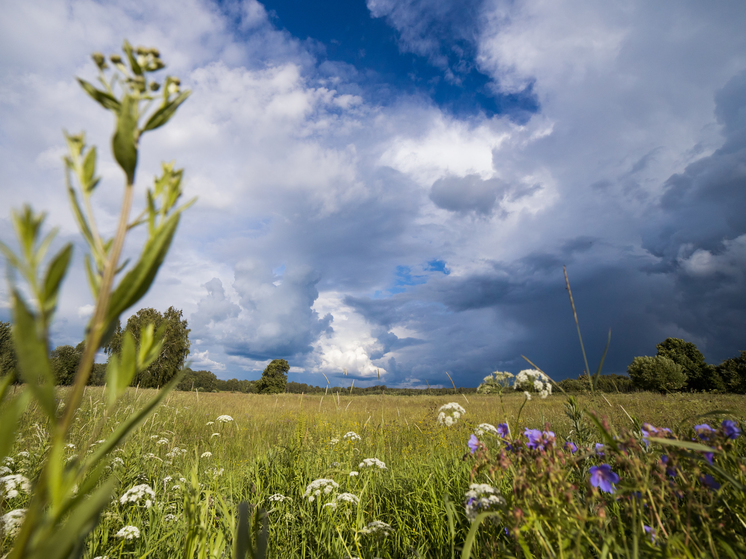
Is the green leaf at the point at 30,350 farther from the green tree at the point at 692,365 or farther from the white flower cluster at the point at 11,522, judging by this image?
the green tree at the point at 692,365

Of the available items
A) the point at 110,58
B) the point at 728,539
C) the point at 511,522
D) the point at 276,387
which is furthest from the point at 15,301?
the point at 276,387

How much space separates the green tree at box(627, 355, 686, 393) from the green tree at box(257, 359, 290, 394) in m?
40.7

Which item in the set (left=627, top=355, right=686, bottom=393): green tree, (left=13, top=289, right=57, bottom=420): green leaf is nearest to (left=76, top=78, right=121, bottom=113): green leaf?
(left=13, top=289, right=57, bottom=420): green leaf

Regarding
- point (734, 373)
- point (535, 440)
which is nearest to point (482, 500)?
point (535, 440)

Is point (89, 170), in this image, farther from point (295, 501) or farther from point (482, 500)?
point (295, 501)

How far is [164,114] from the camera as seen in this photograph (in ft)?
1.94

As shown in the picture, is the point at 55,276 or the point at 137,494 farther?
the point at 137,494

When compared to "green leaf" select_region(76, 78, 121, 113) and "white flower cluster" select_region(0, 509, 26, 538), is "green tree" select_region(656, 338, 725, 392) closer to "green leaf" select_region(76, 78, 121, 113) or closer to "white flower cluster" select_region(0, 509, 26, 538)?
"white flower cluster" select_region(0, 509, 26, 538)

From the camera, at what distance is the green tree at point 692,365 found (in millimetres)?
34344

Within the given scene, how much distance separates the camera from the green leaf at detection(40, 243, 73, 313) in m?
0.43

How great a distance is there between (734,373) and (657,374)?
964 centimetres

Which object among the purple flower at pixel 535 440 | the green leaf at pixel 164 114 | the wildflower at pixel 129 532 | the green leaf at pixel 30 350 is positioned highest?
the green leaf at pixel 164 114

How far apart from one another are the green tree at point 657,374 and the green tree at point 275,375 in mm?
40723

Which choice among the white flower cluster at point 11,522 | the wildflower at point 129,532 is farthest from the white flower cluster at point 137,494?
the white flower cluster at point 11,522
